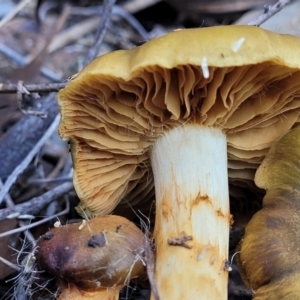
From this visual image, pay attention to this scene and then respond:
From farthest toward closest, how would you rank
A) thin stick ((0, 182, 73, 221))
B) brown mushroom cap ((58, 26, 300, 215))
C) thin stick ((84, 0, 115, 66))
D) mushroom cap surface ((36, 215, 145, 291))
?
thin stick ((84, 0, 115, 66)), thin stick ((0, 182, 73, 221)), mushroom cap surface ((36, 215, 145, 291)), brown mushroom cap ((58, 26, 300, 215))

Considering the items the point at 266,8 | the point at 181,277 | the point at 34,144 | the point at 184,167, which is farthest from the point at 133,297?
the point at 266,8

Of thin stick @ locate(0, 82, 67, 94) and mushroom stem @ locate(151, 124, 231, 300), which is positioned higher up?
thin stick @ locate(0, 82, 67, 94)

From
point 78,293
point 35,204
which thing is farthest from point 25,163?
point 78,293

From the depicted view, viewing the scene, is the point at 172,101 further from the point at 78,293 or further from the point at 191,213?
the point at 78,293

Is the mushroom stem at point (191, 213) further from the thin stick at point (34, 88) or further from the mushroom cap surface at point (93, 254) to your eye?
the thin stick at point (34, 88)

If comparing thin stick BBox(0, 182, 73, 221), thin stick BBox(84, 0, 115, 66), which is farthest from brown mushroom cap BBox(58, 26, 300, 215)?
thin stick BBox(84, 0, 115, 66)

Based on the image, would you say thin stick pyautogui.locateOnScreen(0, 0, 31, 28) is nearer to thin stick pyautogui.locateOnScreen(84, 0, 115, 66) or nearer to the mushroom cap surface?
thin stick pyautogui.locateOnScreen(84, 0, 115, 66)

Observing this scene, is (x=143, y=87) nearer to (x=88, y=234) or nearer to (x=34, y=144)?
(x=88, y=234)
